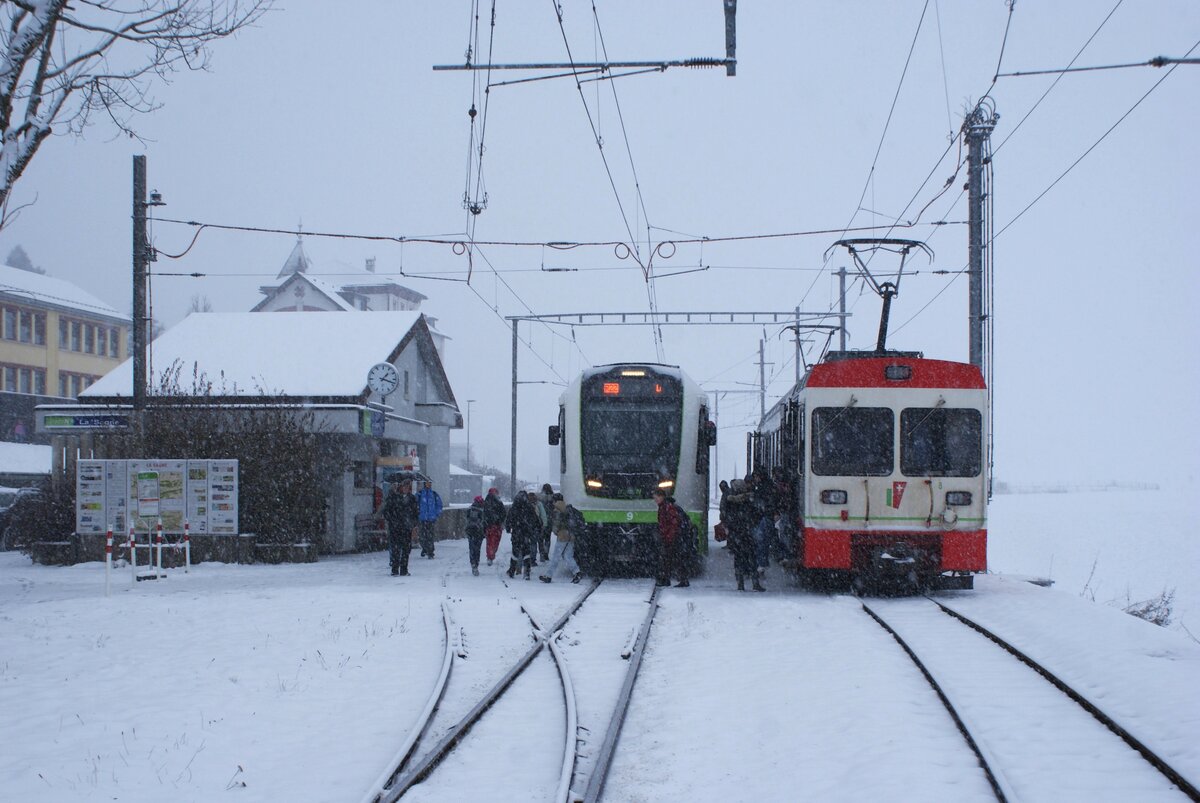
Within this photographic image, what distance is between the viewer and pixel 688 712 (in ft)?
27.9

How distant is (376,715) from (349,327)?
2387cm

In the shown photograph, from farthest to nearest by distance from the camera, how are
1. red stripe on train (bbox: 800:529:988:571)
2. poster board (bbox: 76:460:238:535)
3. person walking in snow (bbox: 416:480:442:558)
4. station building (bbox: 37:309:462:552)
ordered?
station building (bbox: 37:309:462:552) < person walking in snow (bbox: 416:480:442:558) < poster board (bbox: 76:460:238:535) < red stripe on train (bbox: 800:529:988:571)

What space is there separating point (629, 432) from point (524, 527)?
2256 mm

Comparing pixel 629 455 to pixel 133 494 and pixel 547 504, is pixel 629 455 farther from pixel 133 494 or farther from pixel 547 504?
pixel 133 494

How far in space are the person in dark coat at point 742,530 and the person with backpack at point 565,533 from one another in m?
2.66

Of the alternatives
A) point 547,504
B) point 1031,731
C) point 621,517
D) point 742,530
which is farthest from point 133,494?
point 1031,731

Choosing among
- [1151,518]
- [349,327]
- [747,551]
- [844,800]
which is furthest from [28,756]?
[1151,518]

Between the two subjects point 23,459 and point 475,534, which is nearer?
point 475,534

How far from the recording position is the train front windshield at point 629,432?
18.6 metres

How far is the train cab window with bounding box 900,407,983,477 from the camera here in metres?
15.6

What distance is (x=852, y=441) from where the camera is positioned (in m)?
15.8

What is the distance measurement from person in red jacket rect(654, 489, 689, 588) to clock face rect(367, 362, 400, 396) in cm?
1008

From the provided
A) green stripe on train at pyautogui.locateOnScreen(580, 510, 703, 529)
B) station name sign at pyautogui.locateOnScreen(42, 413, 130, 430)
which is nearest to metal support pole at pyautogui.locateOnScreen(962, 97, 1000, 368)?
green stripe on train at pyautogui.locateOnScreen(580, 510, 703, 529)

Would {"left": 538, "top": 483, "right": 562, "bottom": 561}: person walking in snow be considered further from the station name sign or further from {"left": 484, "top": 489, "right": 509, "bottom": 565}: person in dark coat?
the station name sign
